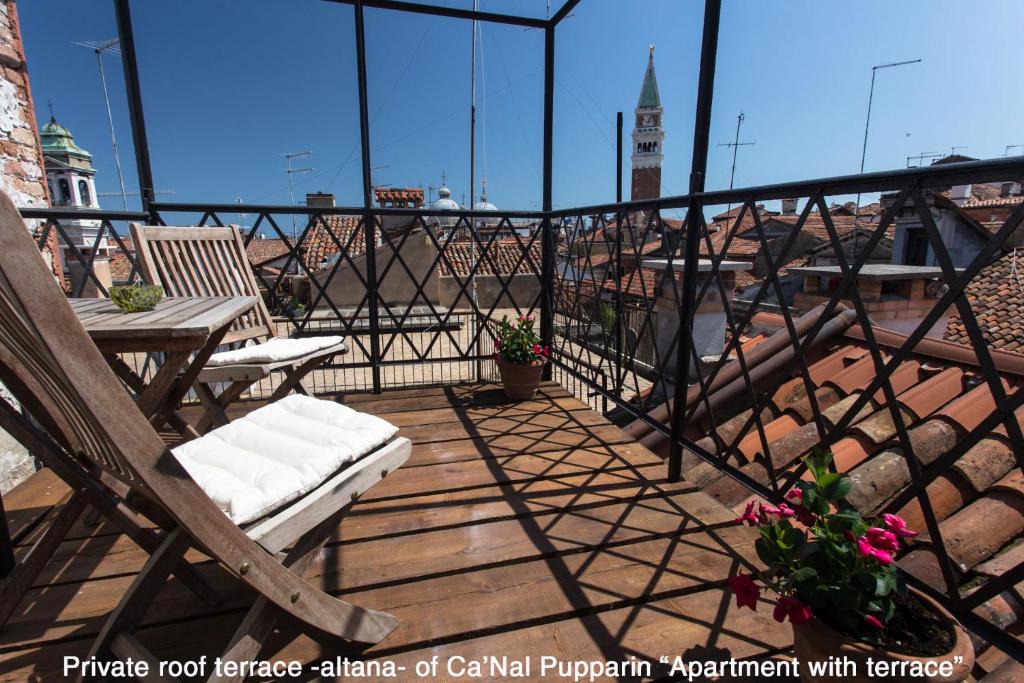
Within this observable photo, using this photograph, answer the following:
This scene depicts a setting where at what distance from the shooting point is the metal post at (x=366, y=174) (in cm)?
291

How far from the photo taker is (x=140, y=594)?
105 cm

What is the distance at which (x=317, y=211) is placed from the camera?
9.87 feet

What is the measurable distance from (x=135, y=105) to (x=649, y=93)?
5161cm

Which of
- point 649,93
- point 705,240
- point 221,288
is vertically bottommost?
point 221,288

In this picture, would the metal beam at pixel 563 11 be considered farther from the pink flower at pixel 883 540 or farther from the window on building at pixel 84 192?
the window on building at pixel 84 192

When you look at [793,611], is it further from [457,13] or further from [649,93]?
[649,93]

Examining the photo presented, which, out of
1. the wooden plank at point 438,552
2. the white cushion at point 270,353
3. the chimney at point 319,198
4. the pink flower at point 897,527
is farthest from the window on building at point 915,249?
the chimney at point 319,198

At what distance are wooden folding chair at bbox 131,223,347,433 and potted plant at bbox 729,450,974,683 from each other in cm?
193

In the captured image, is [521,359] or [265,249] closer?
[521,359]

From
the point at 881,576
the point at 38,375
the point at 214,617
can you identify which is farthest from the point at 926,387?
the point at 38,375

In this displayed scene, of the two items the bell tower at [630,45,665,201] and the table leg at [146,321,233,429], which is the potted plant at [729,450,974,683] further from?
the bell tower at [630,45,665,201]

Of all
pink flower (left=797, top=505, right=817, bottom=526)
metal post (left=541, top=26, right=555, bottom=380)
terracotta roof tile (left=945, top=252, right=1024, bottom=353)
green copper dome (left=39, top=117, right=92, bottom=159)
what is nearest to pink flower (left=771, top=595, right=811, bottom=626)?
pink flower (left=797, top=505, right=817, bottom=526)

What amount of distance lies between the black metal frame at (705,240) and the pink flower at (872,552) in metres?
0.28

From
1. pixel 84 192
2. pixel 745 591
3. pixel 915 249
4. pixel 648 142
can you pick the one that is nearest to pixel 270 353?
pixel 745 591
